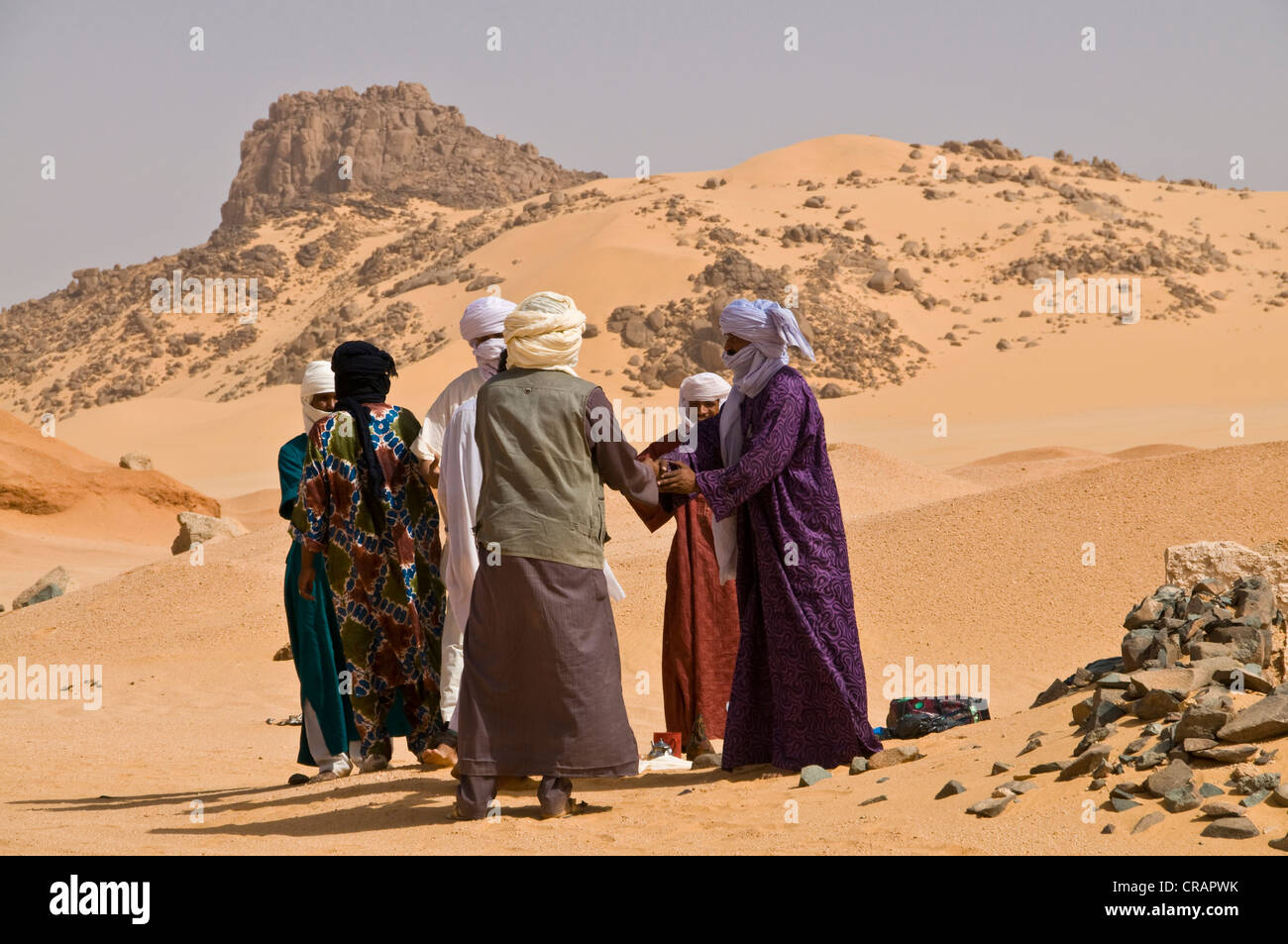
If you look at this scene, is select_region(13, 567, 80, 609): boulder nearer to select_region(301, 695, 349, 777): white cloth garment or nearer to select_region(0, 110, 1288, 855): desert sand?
select_region(0, 110, 1288, 855): desert sand

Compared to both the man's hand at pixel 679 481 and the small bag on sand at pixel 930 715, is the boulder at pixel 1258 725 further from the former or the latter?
the man's hand at pixel 679 481

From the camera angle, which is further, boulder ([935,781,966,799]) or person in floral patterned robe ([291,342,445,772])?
person in floral patterned robe ([291,342,445,772])

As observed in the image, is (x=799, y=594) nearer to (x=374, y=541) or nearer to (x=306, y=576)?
(x=374, y=541)

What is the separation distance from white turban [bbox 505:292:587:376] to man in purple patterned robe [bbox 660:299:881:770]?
2.18 feet

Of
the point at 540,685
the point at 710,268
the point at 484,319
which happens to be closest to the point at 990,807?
the point at 540,685

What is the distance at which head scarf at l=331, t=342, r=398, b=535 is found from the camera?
18.0 feet

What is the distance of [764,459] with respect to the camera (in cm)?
497

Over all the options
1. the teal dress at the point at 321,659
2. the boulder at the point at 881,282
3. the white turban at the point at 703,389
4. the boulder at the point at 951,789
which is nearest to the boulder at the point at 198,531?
→ the teal dress at the point at 321,659

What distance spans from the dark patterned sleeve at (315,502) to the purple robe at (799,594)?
1559 millimetres

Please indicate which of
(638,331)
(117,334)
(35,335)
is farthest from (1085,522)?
(35,335)

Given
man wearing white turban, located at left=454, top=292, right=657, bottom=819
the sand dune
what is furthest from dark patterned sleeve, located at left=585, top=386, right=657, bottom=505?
the sand dune

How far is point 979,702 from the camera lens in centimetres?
593

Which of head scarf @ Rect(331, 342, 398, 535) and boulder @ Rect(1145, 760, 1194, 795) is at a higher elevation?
head scarf @ Rect(331, 342, 398, 535)

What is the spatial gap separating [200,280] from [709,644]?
60575 mm
